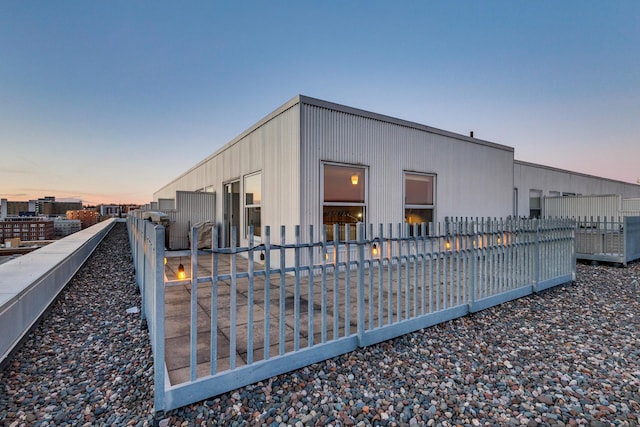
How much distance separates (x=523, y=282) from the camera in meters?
4.64

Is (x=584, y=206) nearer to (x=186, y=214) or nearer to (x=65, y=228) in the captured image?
(x=186, y=214)

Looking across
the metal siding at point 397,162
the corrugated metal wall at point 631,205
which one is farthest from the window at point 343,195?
the corrugated metal wall at point 631,205

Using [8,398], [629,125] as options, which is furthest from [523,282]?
[629,125]

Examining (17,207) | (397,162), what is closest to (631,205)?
(397,162)

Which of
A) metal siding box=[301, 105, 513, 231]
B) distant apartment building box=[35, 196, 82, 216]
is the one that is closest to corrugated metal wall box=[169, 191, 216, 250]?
metal siding box=[301, 105, 513, 231]

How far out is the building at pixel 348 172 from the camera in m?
5.75

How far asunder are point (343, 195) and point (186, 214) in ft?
21.4

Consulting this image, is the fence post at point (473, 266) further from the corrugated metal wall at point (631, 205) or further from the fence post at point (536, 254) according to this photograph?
the corrugated metal wall at point (631, 205)

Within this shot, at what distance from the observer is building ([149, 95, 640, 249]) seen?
575 cm

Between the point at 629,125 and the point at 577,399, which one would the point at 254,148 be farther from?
the point at 629,125

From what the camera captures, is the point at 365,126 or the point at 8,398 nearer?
the point at 8,398

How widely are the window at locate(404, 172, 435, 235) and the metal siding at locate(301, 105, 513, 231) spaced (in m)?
0.21

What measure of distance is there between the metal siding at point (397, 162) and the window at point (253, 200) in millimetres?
2056

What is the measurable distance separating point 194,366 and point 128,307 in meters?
3.02
